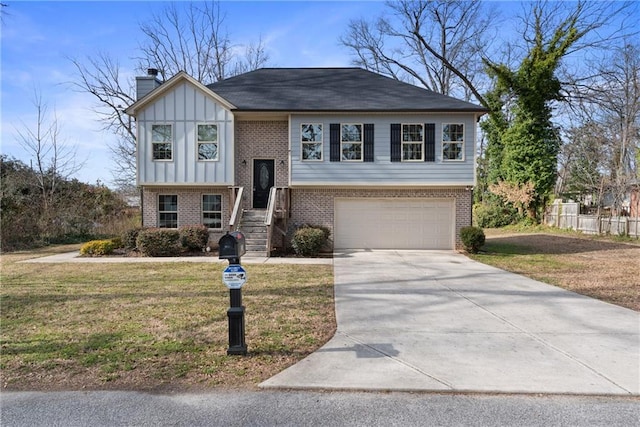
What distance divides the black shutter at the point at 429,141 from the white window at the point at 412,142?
0.38 feet

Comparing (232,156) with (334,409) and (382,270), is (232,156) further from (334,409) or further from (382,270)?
(334,409)

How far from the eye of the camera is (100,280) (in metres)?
8.84

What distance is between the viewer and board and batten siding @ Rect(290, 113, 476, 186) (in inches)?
566

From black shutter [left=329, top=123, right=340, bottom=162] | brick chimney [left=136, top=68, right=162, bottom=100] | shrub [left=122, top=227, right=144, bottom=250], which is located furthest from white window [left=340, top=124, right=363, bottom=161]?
shrub [left=122, top=227, right=144, bottom=250]

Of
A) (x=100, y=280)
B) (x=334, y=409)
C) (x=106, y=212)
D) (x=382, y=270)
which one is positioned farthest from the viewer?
(x=106, y=212)

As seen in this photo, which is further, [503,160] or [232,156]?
[503,160]

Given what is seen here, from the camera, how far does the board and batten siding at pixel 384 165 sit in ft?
47.1

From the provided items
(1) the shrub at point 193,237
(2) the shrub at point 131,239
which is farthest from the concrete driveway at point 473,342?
(2) the shrub at point 131,239

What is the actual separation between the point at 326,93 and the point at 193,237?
783 cm

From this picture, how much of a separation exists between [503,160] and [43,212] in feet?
88.0

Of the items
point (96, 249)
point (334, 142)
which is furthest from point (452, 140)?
point (96, 249)

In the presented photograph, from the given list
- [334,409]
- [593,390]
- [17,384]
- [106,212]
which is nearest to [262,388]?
[334,409]

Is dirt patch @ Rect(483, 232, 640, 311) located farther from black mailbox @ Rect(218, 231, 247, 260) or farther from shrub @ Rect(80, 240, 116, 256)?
shrub @ Rect(80, 240, 116, 256)

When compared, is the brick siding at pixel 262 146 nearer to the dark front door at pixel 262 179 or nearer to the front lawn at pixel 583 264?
the dark front door at pixel 262 179
